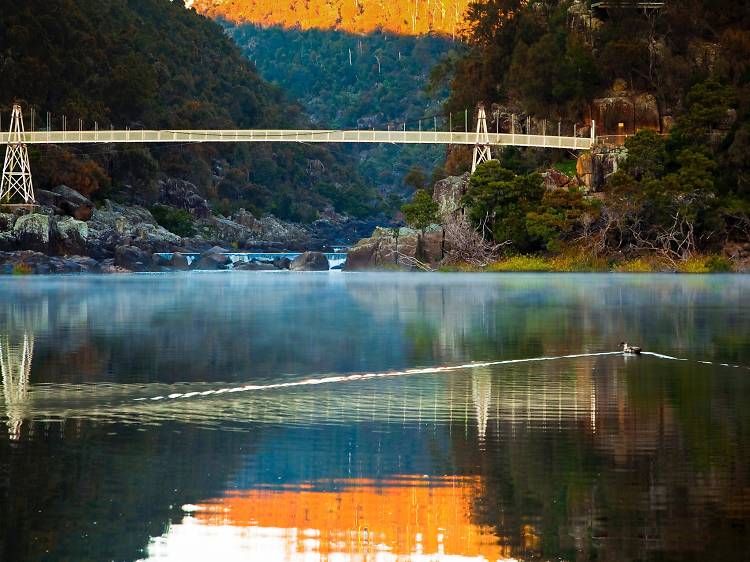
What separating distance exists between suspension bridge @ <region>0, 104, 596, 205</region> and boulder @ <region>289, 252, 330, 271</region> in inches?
359

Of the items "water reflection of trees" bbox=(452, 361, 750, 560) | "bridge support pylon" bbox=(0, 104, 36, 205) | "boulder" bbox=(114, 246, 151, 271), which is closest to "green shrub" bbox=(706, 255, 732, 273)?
"boulder" bbox=(114, 246, 151, 271)

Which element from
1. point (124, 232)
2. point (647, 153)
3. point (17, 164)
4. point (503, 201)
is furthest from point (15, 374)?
point (124, 232)

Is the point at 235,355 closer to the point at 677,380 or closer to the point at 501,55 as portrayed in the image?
the point at 677,380

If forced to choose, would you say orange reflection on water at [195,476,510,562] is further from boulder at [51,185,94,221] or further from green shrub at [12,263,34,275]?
boulder at [51,185,94,221]

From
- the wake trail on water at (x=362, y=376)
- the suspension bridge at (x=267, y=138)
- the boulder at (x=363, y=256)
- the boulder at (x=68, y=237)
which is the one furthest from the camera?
the boulder at (x=68, y=237)

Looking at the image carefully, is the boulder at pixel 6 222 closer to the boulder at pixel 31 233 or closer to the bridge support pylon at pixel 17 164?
the boulder at pixel 31 233

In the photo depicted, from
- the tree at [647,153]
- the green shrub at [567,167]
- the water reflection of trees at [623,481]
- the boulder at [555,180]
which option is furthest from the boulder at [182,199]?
the water reflection of trees at [623,481]

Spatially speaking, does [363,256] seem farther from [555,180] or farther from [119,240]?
[119,240]

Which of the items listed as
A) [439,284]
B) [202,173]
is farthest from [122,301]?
[202,173]

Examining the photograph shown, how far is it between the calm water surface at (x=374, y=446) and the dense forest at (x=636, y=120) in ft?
179

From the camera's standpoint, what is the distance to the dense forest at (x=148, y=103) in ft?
392

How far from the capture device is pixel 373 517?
10492mm

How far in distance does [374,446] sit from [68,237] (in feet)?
293

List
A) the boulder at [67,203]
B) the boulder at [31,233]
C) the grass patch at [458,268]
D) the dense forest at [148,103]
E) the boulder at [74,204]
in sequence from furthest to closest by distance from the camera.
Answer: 1. the dense forest at [148,103]
2. the boulder at [74,204]
3. the boulder at [67,203]
4. the boulder at [31,233]
5. the grass patch at [458,268]
